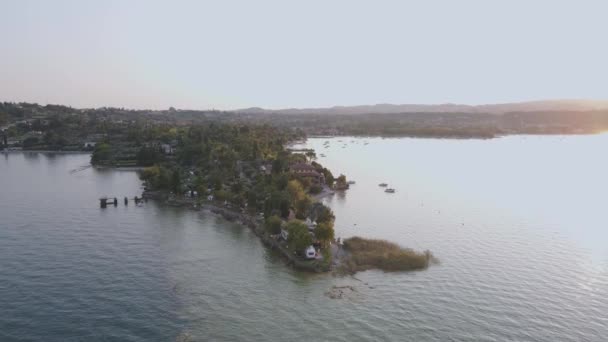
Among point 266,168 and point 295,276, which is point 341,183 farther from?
point 295,276

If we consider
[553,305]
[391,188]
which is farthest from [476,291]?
[391,188]

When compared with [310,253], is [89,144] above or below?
above

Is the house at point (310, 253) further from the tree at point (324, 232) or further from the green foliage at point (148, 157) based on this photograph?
the green foliage at point (148, 157)

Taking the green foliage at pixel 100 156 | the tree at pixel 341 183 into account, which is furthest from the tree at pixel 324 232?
the green foliage at pixel 100 156

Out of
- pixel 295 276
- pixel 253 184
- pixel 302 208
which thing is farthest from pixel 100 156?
pixel 295 276

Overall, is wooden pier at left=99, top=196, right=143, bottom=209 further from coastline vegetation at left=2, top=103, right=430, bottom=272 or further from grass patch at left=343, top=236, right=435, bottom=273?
grass patch at left=343, top=236, right=435, bottom=273

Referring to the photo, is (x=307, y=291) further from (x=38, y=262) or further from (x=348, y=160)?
(x=348, y=160)
